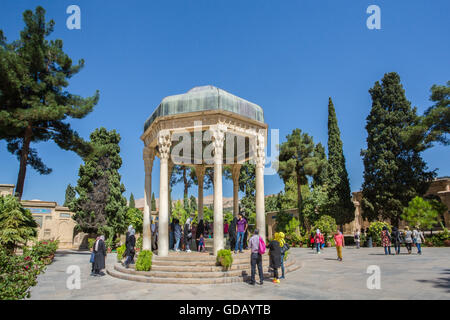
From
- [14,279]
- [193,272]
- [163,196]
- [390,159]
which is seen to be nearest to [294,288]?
[193,272]

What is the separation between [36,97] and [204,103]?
11469mm

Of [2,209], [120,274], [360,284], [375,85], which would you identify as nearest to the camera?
[360,284]

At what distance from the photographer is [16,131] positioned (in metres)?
16.6

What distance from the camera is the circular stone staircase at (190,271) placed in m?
8.59

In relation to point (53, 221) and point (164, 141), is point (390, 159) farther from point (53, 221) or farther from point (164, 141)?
point (53, 221)

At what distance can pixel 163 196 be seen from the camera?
36.8ft

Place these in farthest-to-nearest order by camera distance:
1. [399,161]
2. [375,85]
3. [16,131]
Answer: [375,85]
[399,161]
[16,131]

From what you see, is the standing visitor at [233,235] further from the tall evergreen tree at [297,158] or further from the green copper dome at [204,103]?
the tall evergreen tree at [297,158]

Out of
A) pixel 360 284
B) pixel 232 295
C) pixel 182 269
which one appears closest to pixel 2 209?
pixel 182 269

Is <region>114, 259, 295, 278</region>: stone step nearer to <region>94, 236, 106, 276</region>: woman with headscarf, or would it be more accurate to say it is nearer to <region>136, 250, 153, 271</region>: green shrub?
<region>136, 250, 153, 271</region>: green shrub

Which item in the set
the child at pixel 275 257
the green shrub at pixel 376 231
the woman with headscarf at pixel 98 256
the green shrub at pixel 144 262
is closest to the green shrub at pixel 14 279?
the green shrub at pixel 144 262
